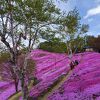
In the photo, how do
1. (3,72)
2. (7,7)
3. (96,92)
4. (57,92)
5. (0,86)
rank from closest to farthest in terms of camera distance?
(7,7) → (96,92) → (57,92) → (3,72) → (0,86)

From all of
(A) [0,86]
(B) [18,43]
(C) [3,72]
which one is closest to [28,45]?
(B) [18,43]

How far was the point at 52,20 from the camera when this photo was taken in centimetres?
3606

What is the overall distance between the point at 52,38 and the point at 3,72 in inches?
1156

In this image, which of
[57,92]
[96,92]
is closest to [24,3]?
[96,92]

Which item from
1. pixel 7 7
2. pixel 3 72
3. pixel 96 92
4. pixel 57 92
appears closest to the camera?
pixel 7 7

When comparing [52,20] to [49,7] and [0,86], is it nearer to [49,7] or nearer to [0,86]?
[49,7]

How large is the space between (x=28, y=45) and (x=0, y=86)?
34437 mm

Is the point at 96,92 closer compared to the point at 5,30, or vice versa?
the point at 5,30

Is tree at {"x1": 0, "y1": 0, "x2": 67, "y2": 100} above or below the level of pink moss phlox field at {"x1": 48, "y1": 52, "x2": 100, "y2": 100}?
above

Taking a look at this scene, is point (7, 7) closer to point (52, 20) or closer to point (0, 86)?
point (52, 20)

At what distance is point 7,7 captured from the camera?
34250 mm

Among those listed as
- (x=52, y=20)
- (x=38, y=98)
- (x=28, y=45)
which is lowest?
(x=38, y=98)

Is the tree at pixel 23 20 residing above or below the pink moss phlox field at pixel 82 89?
above

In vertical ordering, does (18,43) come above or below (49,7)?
below
